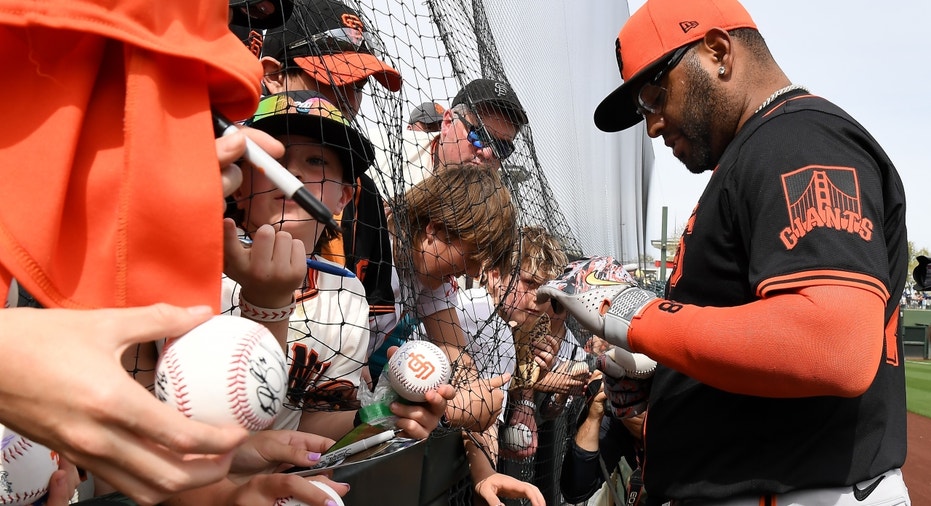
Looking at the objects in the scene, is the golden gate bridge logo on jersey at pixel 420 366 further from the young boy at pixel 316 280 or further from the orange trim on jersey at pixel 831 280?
the orange trim on jersey at pixel 831 280

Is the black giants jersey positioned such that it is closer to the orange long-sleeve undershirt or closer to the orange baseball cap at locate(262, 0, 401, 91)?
the orange long-sleeve undershirt

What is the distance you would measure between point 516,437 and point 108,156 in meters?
2.09

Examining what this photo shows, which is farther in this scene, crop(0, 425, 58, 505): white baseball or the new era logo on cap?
the new era logo on cap

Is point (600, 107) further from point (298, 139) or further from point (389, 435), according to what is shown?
point (389, 435)

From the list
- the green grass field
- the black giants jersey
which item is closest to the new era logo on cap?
the black giants jersey

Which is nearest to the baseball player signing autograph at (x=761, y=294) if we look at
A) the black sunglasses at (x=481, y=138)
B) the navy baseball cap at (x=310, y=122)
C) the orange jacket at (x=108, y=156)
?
the black sunglasses at (x=481, y=138)

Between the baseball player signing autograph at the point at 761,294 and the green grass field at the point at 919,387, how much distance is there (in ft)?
34.2

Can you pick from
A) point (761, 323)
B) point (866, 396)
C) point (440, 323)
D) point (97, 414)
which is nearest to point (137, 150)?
point (97, 414)

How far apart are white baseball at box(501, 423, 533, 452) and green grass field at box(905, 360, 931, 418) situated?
9949 millimetres

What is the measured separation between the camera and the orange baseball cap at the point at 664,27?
1.79 meters

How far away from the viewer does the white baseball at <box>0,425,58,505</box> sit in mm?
991

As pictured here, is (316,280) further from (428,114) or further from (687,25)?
(687,25)

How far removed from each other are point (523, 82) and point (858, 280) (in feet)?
6.13

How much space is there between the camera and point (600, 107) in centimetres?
214
